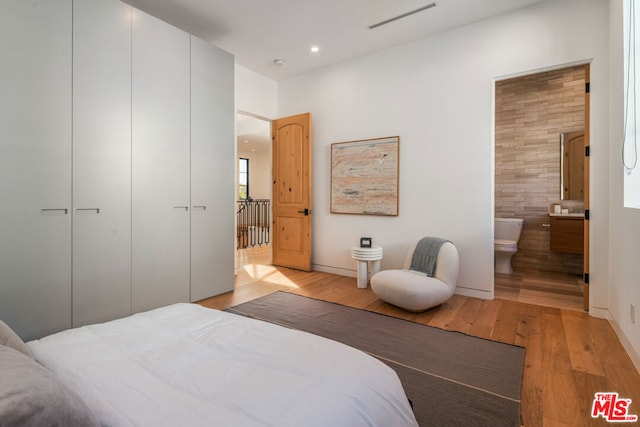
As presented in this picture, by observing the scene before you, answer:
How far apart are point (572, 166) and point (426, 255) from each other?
2924mm

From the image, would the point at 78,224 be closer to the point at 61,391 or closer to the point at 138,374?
the point at 138,374

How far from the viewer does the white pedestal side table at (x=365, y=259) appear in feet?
12.4

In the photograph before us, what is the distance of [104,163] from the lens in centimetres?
261

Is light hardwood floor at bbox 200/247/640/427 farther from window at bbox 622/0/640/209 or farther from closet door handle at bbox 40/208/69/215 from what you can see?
closet door handle at bbox 40/208/69/215

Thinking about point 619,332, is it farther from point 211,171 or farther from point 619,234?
point 211,171

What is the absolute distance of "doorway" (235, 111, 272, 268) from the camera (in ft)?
20.8

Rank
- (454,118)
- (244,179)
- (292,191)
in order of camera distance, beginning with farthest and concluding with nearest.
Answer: (244,179) < (292,191) < (454,118)

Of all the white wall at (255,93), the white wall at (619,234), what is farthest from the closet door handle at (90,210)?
the white wall at (619,234)

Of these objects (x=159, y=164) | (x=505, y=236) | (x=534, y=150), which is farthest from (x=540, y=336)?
(x=159, y=164)

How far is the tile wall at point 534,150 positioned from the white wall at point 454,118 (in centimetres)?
183

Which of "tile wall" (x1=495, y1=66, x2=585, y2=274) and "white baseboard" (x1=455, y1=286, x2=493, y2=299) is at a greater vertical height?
"tile wall" (x1=495, y1=66, x2=585, y2=274)

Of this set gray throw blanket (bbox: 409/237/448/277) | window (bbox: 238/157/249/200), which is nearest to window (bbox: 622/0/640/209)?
gray throw blanket (bbox: 409/237/448/277)

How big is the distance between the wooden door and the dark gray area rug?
159cm
